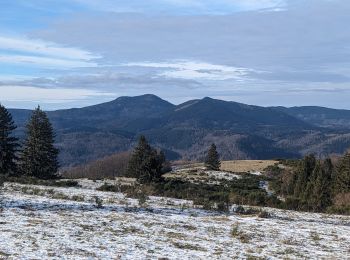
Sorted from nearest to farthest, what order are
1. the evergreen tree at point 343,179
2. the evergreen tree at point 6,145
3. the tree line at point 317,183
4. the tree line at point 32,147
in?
the tree line at point 317,183, the evergreen tree at point 343,179, the evergreen tree at point 6,145, the tree line at point 32,147

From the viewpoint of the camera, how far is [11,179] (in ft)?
91.8

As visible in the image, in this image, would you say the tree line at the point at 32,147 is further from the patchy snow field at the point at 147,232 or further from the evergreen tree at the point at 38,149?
the patchy snow field at the point at 147,232

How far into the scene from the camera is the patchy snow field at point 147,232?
39.5 ft

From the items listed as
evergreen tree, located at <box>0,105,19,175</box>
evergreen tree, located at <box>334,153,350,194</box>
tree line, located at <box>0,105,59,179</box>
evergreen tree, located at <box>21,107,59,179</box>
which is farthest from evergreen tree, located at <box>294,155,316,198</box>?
evergreen tree, located at <box>0,105,19,175</box>

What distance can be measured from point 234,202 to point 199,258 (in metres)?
14.6

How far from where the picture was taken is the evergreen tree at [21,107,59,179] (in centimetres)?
5900

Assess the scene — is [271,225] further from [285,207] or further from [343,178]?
[343,178]

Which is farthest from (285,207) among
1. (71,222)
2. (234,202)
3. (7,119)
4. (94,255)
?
(7,119)

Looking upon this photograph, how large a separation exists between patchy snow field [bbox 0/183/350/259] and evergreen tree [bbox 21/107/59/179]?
1532 inches

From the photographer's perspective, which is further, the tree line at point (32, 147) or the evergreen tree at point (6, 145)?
the tree line at point (32, 147)

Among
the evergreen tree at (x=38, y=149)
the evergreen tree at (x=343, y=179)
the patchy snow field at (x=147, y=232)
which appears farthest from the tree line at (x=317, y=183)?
the evergreen tree at (x=38, y=149)

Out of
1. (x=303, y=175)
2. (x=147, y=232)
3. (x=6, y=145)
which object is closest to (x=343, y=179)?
(x=303, y=175)

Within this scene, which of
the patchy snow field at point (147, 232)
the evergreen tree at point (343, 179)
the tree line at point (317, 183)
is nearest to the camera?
the patchy snow field at point (147, 232)

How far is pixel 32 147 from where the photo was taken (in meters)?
59.6
